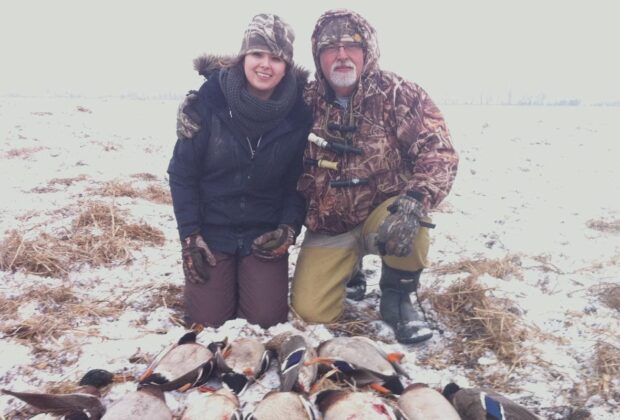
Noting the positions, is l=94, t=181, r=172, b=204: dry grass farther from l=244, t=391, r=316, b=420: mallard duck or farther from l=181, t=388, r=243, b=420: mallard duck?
l=244, t=391, r=316, b=420: mallard duck

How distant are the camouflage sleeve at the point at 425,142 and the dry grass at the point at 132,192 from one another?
3202 millimetres

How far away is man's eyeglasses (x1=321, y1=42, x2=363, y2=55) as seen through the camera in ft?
10.4

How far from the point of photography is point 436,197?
3.06 meters

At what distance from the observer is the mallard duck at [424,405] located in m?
2.00

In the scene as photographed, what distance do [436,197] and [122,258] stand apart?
2.48 metres

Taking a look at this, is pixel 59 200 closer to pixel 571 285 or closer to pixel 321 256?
pixel 321 256

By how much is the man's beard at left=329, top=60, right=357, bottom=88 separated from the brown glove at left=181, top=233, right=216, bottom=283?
1408mm

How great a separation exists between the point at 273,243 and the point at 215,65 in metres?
1.28

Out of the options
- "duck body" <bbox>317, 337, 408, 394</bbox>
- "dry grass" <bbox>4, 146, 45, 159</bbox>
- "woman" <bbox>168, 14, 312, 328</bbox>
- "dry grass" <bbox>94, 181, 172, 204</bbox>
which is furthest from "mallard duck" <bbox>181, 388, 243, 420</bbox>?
"dry grass" <bbox>4, 146, 45, 159</bbox>

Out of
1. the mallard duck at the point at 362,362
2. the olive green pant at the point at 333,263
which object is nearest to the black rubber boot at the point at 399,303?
the olive green pant at the point at 333,263

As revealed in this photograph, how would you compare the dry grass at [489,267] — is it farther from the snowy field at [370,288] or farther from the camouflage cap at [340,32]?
the camouflage cap at [340,32]

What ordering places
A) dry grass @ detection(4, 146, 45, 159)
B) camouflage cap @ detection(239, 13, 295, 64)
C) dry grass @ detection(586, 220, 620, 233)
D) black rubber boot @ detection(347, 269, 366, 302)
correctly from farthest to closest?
dry grass @ detection(4, 146, 45, 159), dry grass @ detection(586, 220, 620, 233), black rubber boot @ detection(347, 269, 366, 302), camouflage cap @ detection(239, 13, 295, 64)

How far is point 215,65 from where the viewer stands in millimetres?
3277

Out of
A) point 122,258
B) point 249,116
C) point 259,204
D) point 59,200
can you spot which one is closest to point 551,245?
point 259,204
